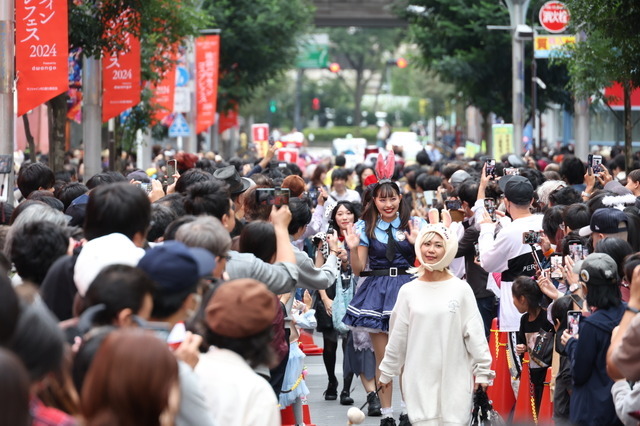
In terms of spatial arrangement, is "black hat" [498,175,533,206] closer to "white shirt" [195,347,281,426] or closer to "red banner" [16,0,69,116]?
"white shirt" [195,347,281,426]

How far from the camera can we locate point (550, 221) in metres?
9.45

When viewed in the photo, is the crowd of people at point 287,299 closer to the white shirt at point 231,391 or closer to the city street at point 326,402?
the white shirt at point 231,391

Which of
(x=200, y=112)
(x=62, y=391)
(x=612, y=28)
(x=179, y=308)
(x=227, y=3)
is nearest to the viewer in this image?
(x=62, y=391)

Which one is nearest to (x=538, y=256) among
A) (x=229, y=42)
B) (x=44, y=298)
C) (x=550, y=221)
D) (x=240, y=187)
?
(x=550, y=221)

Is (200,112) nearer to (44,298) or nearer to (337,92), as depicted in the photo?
(44,298)

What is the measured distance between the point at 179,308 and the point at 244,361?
0.33m

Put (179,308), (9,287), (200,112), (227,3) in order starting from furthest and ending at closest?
(227,3), (200,112), (179,308), (9,287)

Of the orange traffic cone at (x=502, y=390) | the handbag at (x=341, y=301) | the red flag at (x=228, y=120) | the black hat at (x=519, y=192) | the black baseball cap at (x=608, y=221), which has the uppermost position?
the red flag at (x=228, y=120)

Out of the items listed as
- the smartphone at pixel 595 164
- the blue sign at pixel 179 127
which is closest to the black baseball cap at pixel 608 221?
the smartphone at pixel 595 164

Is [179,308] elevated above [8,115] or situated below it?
below

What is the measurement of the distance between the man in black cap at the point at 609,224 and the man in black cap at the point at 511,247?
5.52 ft

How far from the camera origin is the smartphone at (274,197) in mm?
7688

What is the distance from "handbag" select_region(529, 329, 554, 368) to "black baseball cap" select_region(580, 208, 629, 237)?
3.55 feet

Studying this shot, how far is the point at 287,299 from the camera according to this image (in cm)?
918
